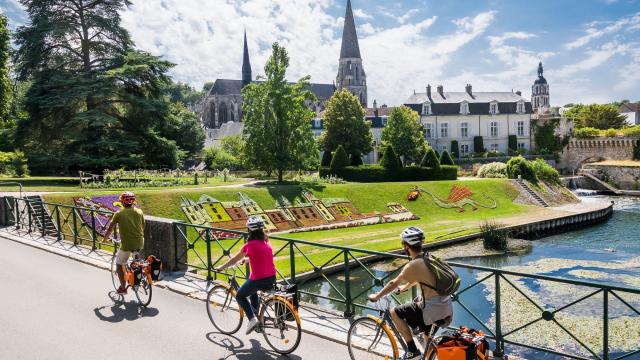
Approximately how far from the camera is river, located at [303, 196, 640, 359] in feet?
46.7

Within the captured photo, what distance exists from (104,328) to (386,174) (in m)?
42.1

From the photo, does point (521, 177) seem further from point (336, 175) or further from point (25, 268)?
point (25, 268)

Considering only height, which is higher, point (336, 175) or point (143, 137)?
point (143, 137)

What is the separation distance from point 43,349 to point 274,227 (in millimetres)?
23309

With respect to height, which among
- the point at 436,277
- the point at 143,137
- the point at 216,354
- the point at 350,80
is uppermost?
the point at 350,80

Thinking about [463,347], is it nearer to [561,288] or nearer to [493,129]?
[561,288]

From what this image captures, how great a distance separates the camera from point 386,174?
4962cm

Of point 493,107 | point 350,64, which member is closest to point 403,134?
point 493,107

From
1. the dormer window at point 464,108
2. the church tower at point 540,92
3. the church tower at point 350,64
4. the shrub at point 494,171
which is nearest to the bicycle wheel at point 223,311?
the shrub at point 494,171

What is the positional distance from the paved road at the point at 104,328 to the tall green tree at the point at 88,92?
2750 cm

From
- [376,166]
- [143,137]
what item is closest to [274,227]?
[143,137]

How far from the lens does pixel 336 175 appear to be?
48.9m

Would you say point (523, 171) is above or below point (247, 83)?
below

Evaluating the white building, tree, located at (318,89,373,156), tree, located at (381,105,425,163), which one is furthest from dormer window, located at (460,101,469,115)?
tree, located at (318,89,373,156)
